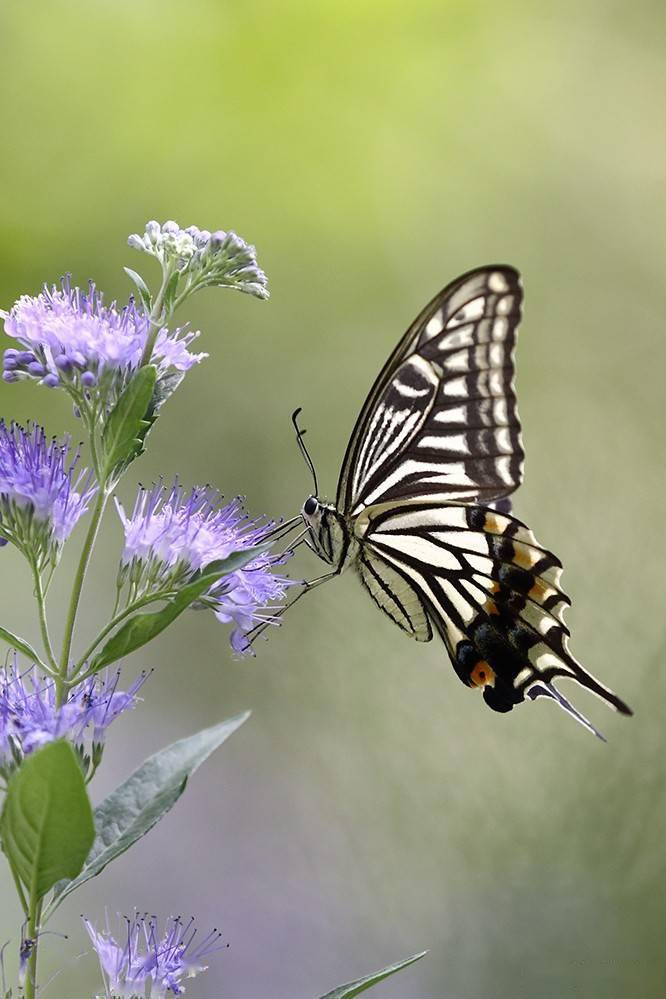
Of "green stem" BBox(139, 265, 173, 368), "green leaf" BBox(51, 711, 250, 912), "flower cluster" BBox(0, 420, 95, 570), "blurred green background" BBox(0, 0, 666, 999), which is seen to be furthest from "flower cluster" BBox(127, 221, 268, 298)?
"blurred green background" BBox(0, 0, 666, 999)

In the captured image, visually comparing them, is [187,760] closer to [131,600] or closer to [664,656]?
[131,600]

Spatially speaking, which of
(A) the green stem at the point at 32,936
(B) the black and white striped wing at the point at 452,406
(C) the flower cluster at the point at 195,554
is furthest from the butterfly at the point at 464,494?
(A) the green stem at the point at 32,936

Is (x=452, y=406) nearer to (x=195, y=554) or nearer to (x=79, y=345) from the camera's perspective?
(x=195, y=554)

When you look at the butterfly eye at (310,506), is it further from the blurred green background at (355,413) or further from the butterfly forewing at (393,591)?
the blurred green background at (355,413)

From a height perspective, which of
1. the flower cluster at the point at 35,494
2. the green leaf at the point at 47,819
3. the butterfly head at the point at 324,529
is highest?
the butterfly head at the point at 324,529

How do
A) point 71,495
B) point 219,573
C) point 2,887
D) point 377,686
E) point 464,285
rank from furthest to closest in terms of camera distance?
point 377,686 < point 2,887 < point 464,285 < point 71,495 < point 219,573

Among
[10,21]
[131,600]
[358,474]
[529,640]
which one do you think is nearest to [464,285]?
[358,474]

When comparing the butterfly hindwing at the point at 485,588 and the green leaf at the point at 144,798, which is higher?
the butterfly hindwing at the point at 485,588
